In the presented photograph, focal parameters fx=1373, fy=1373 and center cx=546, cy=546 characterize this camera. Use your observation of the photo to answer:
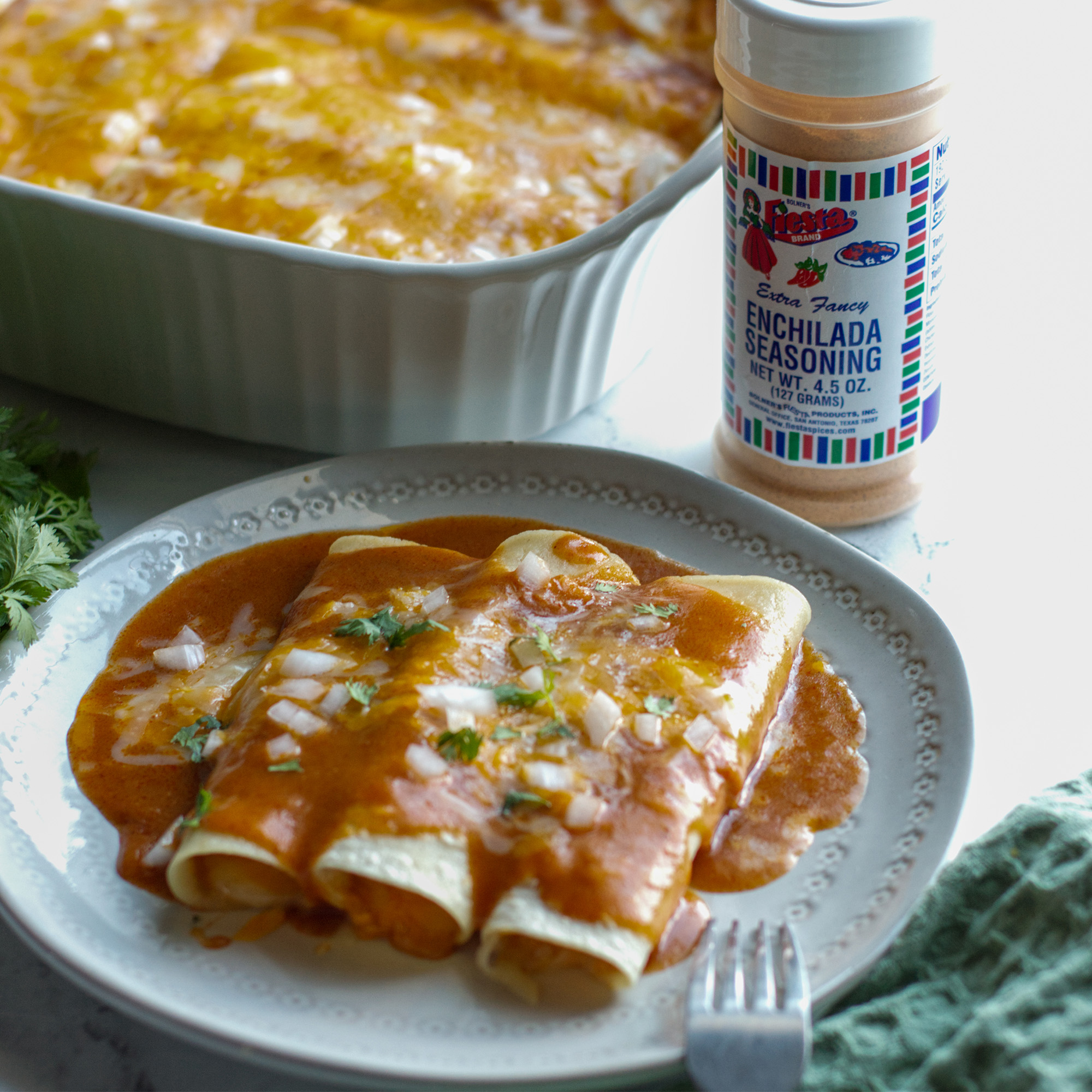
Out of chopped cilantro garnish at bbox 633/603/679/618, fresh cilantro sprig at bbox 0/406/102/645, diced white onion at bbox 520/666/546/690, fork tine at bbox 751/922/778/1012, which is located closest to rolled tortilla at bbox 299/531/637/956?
diced white onion at bbox 520/666/546/690

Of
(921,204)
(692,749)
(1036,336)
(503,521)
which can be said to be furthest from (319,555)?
(1036,336)

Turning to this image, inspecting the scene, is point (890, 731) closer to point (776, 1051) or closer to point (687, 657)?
point (687, 657)

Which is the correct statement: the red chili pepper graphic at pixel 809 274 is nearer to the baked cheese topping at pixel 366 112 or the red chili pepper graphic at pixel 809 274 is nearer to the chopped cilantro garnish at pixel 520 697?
the baked cheese topping at pixel 366 112

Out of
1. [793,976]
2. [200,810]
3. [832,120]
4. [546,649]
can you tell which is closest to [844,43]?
[832,120]

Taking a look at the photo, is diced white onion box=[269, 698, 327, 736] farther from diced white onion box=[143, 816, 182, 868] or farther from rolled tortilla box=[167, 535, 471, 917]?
diced white onion box=[143, 816, 182, 868]

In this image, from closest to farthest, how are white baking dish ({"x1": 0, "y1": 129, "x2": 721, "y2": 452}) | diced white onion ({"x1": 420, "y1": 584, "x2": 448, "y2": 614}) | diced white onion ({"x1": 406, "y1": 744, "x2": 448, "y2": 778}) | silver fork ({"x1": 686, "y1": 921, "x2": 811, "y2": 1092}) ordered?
silver fork ({"x1": 686, "y1": 921, "x2": 811, "y2": 1092}) → diced white onion ({"x1": 406, "y1": 744, "x2": 448, "y2": 778}) → diced white onion ({"x1": 420, "y1": 584, "x2": 448, "y2": 614}) → white baking dish ({"x1": 0, "y1": 129, "x2": 721, "y2": 452})

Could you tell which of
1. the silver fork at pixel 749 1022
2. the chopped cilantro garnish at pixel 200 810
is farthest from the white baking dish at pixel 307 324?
the silver fork at pixel 749 1022

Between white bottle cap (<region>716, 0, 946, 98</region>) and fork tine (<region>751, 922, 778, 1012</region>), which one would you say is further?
white bottle cap (<region>716, 0, 946, 98</region>)
